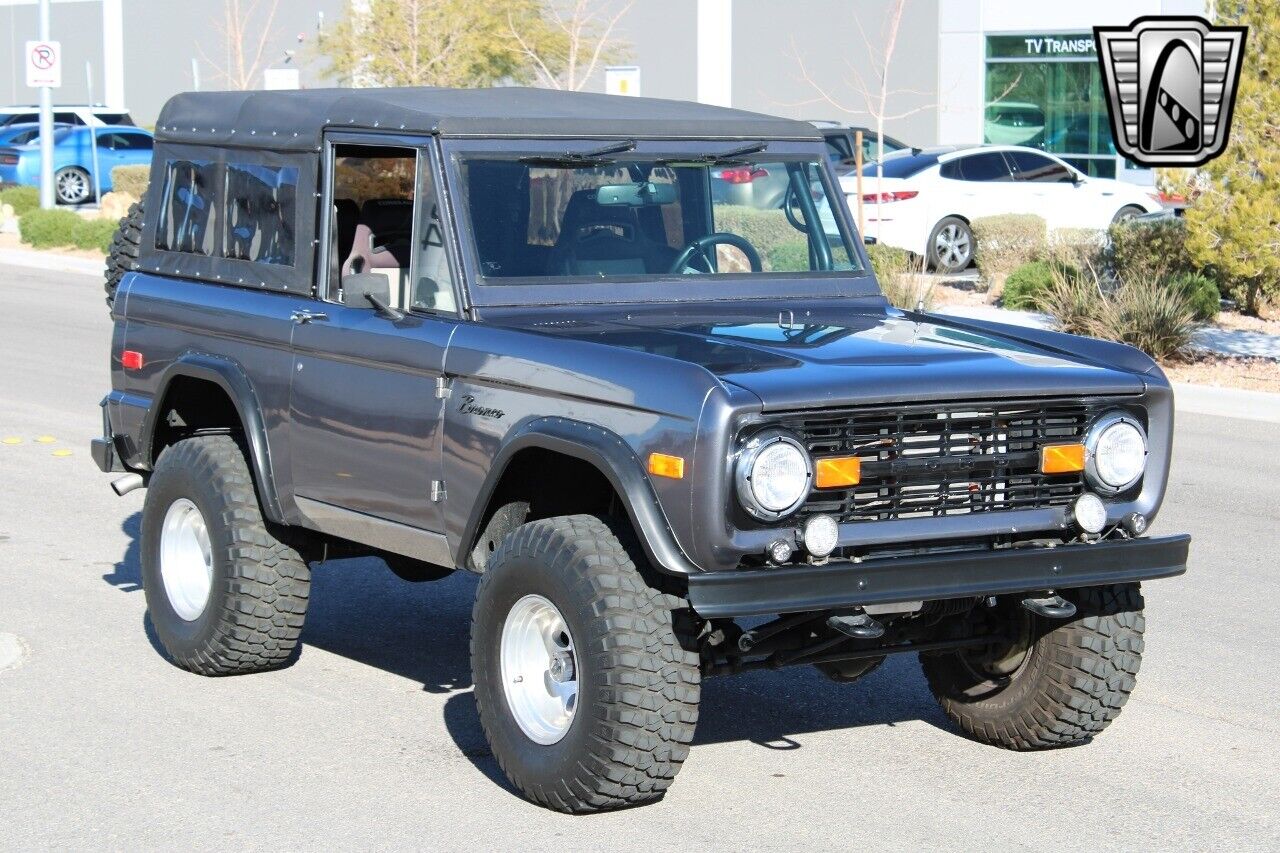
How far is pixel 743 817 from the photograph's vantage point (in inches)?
217

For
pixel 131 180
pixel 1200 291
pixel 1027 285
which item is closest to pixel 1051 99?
pixel 131 180

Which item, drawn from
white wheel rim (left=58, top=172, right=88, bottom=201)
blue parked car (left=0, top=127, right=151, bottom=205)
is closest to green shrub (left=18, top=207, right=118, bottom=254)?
blue parked car (left=0, top=127, right=151, bottom=205)

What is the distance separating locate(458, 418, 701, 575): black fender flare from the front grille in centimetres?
40

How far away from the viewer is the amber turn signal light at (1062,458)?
5.55 meters

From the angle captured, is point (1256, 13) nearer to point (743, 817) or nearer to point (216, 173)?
point (216, 173)

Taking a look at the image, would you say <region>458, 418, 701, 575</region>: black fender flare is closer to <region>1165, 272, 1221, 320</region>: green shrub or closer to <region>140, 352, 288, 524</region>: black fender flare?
<region>140, 352, 288, 524</region>: black fender flare

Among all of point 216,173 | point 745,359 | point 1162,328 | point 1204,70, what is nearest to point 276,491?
point 216,173

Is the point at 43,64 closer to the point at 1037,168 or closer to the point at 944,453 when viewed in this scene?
the point at 1037,168

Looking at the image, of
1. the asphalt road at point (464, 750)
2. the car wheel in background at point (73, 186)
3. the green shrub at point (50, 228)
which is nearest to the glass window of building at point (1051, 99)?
the green shrub at point (50, 228)

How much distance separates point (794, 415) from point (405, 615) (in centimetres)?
336

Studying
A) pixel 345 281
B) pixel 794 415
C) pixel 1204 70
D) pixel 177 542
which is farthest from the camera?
pixel 1204 70

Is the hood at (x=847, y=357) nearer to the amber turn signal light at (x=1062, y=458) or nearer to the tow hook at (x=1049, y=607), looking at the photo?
the amber turn signal light at (x=1062, y=458)

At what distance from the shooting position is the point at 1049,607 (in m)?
5.59

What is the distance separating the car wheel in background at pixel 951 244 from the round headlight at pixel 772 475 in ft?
65.0
